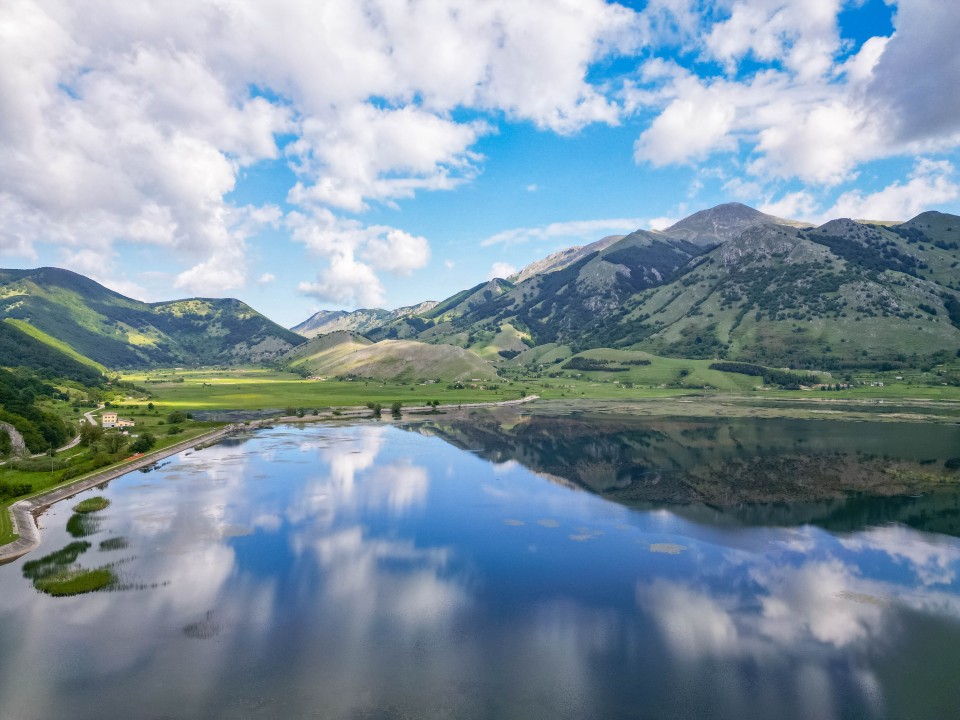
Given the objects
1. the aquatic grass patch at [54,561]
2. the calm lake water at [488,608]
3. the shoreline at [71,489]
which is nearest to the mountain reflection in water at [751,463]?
the calm lake water at [488,608]

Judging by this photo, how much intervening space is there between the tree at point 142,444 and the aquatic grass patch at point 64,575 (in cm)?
5775

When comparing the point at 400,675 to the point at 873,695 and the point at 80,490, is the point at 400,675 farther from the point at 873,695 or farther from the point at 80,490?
the point at 80,490

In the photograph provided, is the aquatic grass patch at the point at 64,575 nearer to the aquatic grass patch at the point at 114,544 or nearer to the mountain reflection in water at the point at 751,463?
the aquatic grass patch at the point at 114,544

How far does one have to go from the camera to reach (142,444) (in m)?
105

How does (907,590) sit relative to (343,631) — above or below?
below

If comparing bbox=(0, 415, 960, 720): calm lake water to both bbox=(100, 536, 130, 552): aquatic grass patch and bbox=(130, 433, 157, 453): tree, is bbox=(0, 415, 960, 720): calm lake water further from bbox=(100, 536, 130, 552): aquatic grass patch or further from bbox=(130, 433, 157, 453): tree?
bbox=(130, 433, 157, 453): tree

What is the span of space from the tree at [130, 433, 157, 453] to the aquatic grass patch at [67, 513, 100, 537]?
42.1 m

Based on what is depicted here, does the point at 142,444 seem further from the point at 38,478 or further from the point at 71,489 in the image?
the point at 71,489

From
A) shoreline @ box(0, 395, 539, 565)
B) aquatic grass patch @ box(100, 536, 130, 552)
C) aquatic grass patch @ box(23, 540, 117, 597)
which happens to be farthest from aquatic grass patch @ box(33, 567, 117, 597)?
shoreline @ box(0, 395, 539, 565)

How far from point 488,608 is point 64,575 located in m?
36.0

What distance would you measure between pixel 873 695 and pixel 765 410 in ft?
499

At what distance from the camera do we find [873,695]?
29.5 meters

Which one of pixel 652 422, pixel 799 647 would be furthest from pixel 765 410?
pixel 799 647

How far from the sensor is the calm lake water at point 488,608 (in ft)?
96.2
